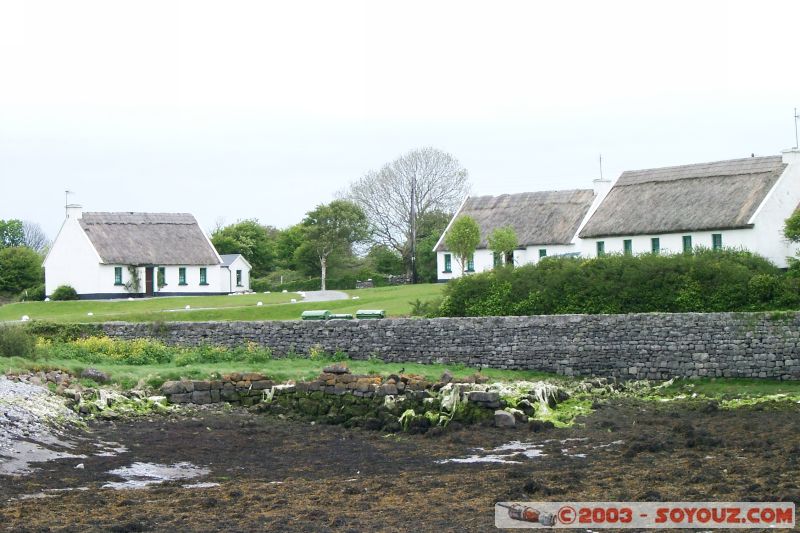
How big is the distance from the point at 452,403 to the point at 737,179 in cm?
2916

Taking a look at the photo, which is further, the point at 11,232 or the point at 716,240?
the point at 11,232

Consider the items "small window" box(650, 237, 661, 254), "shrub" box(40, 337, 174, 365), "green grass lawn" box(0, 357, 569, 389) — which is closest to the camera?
"green grass lawn" box(0, 357, 569, 389)

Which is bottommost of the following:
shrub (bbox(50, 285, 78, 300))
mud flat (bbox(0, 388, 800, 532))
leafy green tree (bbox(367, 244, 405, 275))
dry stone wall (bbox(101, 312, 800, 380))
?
mud flat (bbox(0, 388, 800, 532))

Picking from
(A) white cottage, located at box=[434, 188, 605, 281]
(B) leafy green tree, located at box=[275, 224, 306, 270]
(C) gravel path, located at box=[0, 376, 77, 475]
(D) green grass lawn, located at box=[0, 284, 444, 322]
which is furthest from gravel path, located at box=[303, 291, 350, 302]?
(C) gravel path, located at box=[0, 376, 77, 475]

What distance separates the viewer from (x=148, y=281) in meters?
61.2

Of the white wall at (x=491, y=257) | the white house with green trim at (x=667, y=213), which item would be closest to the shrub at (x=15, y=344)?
the white house with green trim at (x=667, y=213)

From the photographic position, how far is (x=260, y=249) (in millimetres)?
80750

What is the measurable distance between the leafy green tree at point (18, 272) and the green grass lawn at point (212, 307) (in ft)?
41.6

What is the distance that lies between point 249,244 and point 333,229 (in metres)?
15.4

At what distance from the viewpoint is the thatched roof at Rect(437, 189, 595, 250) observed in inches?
2138

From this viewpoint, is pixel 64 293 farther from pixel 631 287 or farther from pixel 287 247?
pixel 631 287

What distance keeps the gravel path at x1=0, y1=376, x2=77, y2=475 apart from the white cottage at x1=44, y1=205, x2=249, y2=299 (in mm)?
37529

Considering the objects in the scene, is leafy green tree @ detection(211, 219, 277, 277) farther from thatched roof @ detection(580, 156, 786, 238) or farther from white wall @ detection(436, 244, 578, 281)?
thatched roof @ detection(580, 156, 786, 238)

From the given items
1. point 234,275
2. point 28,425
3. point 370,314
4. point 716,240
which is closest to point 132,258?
point 234,275
